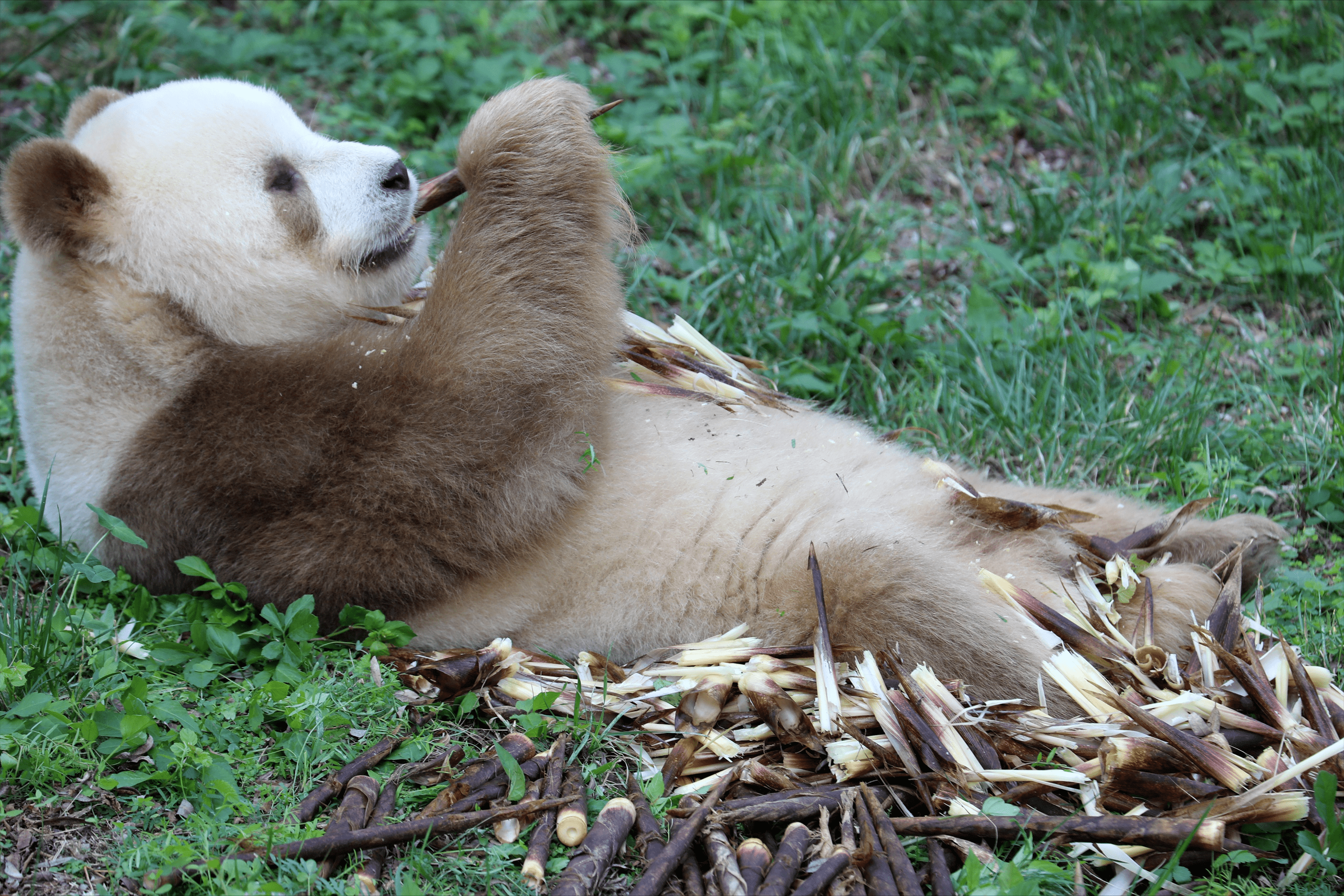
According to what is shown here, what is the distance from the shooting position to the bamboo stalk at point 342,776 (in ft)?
8.39

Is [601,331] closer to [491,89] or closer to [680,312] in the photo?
[680,312]

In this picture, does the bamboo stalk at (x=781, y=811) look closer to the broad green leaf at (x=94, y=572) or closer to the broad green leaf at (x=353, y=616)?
the broad green leaf at (x=353, y=616)

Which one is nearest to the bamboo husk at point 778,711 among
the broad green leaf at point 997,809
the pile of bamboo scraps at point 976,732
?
the pile of bamboo scraps at point 976,732

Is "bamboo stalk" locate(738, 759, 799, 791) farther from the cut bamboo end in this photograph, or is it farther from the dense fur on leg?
the dense fur on leg

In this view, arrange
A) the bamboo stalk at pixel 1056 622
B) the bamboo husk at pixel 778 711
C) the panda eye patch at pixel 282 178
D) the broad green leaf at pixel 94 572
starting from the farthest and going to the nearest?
the panda eye patch at pixel 282 178 → the broad green leaf at pixel 94 572 → the bamboo stalk at pixel 1056 622 → the bamboo husk at pixel 778 711

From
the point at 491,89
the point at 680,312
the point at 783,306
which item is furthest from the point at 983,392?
the point at 491,89

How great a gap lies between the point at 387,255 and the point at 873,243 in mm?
2776

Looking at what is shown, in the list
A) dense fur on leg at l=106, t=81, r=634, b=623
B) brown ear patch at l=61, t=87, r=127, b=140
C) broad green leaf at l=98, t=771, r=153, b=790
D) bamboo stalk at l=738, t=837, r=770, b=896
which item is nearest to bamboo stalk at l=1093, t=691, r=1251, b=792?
bamboo stalk at l=738, t=837, r=770, b=896

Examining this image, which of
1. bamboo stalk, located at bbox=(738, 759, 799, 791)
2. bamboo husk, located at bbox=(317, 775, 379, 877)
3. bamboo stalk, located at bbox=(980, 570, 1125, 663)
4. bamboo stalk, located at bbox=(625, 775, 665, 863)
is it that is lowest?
bamboo stalk, located at bbox=(738, 759, 799, 791)

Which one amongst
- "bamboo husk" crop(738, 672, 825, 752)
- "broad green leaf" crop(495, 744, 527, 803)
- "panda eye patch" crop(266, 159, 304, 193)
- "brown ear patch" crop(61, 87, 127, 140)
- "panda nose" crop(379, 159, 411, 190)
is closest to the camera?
"broad green leaf" crop(495, 744, 527, 803)

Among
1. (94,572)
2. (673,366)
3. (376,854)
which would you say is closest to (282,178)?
(94,572)

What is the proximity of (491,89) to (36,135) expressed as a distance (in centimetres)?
262

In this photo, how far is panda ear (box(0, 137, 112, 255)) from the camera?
296 centimetres

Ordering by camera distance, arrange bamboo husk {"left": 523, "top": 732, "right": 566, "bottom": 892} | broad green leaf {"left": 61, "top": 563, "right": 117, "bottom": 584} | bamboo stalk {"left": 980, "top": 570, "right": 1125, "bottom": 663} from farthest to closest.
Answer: broad green leaf {"left": 61, "top": 563, "right": 117, "bottom": 584} < bamboo stalk {"left": 980, "top": 570, "right": 1125, "bottom": 663} < bamboo husk {"left": 523, "top": 732, "right": 566, "bottom": 892}
